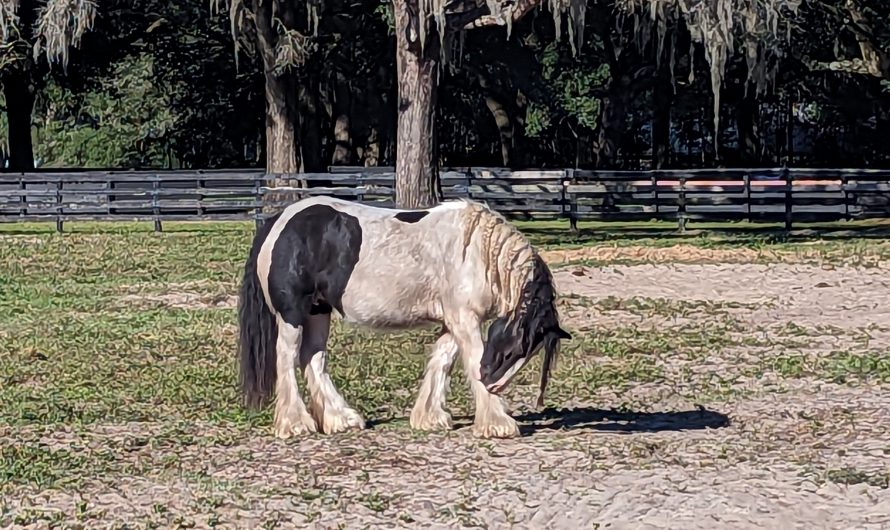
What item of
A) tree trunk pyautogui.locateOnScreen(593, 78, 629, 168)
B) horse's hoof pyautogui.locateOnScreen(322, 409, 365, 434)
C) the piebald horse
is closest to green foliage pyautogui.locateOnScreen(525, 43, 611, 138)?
tree trunk pyautogui.locateOnScreen(593, 78, 629, 168)

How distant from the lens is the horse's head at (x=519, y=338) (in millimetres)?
7387

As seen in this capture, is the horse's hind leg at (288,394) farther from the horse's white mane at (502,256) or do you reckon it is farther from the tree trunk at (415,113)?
the tree trunk at (415,113)

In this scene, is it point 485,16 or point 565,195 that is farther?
point 565,195

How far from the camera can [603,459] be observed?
23.6 feet

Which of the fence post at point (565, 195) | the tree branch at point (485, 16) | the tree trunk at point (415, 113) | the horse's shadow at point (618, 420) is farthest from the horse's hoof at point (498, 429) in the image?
the fence post at point (565, 195)

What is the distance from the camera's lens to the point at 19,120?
37.8 m

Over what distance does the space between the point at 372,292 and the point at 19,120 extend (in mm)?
32155

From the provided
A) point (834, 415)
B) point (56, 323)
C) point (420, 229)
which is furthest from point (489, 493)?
point (56, 323)

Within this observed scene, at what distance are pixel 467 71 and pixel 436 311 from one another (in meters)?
29.9

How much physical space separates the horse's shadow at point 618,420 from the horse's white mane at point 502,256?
0.83m

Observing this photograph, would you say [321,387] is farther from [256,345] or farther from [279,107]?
[279,107]

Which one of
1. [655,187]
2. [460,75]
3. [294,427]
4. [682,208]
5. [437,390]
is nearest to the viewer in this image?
[294,427]

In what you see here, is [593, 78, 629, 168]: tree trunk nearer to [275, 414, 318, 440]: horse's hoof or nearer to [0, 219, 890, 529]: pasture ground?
[0, 219, 890, 529]: pasture ground

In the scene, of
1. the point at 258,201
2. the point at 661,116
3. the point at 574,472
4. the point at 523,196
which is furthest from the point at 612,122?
the point at 574,472
